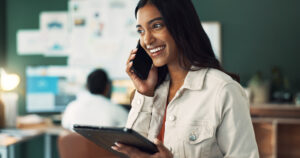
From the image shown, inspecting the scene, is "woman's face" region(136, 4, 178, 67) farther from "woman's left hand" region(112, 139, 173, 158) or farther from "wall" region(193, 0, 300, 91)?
"wall" region(193, 0, 300, 91)

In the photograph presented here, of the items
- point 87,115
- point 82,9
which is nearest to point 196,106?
→ point 87,115

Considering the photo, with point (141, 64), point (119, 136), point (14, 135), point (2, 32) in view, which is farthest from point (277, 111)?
point (2, 32)

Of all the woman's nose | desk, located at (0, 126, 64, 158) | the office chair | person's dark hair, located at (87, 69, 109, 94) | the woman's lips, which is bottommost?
desk, located at (0, 126, 64, 158)

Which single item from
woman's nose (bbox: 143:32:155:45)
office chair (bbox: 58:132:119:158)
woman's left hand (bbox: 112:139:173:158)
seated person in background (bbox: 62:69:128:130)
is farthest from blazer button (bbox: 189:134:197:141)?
seated person in background (bbox: 62:69:128:130)

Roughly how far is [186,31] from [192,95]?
220 mm

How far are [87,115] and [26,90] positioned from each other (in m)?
1.56

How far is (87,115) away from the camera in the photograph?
2682 millimetres

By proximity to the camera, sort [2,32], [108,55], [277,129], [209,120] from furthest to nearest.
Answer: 1. [2,32]
2. [108,55]
3. [277,129]
4. [209,120]

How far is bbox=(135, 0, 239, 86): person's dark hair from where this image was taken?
119 cm

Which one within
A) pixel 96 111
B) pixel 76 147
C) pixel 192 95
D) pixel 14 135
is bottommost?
pixel 14 135

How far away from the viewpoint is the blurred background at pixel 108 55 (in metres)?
3.34

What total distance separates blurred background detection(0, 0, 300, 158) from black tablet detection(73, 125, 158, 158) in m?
2.19

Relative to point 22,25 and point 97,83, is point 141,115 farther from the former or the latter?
point 22,25

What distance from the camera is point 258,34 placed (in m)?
3.57
